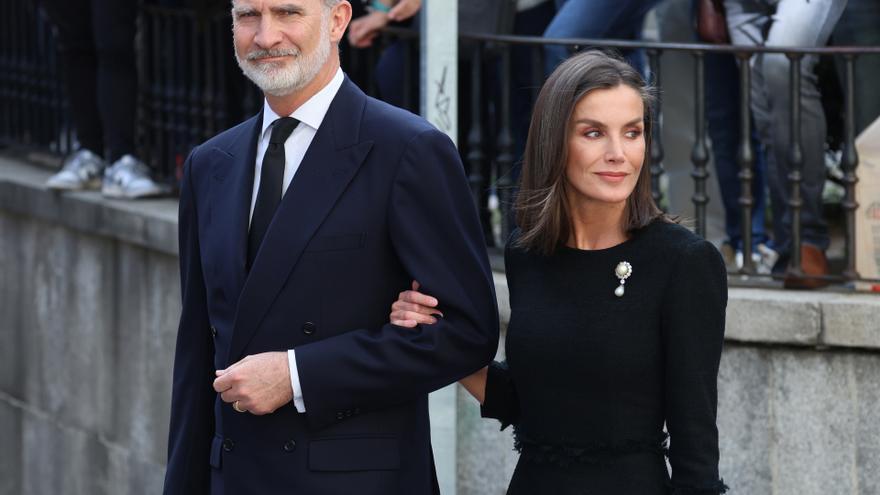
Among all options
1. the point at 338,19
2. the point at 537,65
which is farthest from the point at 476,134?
the point at 338,19

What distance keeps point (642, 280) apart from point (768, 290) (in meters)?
2.55

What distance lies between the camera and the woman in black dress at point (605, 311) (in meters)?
3.76

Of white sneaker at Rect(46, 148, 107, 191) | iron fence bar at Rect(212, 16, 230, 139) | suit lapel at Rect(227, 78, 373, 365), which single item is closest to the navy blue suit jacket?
suit lapel at Rect(227, 78, 373, 365)

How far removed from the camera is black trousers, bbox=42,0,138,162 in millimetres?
8773

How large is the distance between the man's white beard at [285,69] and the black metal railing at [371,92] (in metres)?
1.30

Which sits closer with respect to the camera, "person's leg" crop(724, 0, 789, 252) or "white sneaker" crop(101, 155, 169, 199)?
"person's leg" crop(724, 0, 789, 252)

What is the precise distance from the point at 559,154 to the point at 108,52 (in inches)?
207

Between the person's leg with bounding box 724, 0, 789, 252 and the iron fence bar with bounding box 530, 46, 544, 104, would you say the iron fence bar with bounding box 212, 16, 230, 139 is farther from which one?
the person's leg with bounding box 724, 0, 789, 252

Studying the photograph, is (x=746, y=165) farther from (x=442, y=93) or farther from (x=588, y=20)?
(x=442, y=93)

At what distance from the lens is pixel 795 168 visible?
6.29 metres

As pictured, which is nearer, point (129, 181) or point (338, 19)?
point (338, 19)

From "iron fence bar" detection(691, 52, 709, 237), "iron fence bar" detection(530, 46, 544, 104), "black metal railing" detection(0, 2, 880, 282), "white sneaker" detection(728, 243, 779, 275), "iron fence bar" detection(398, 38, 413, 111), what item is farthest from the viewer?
"iron fence bar" detection(398, 38, 413, 111)

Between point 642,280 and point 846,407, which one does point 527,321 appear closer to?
point 642,280

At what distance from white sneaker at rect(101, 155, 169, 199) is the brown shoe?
3477 mm
